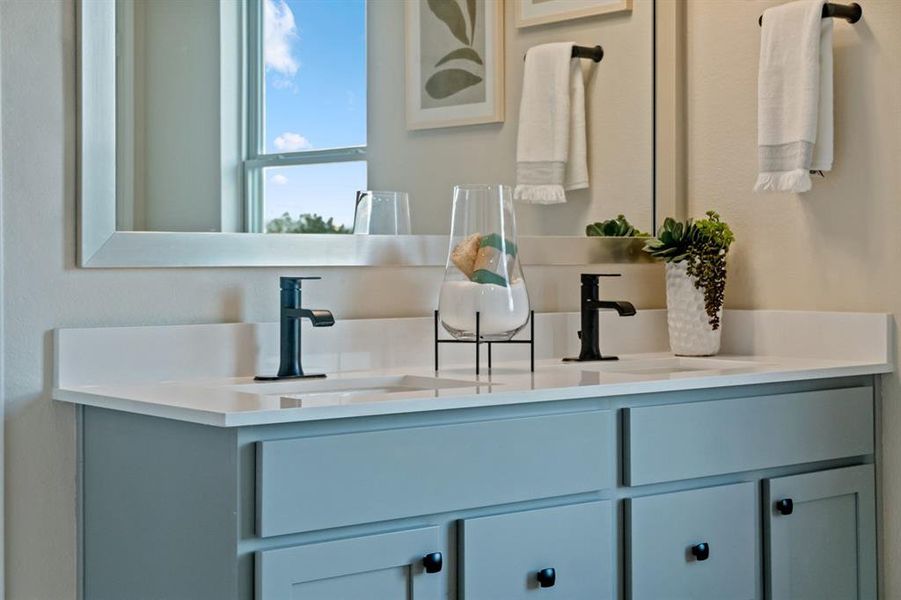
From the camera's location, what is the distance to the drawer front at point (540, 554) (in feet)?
5.13

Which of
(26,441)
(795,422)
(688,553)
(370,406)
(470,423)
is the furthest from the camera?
(795,422)

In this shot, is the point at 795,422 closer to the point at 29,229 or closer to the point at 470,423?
the point at 470,423

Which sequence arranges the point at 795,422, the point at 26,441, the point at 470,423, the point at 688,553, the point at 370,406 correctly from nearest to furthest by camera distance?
1. the point at 370,406
2. the point at 470,423
3. the point at 26,441
4. the point at 688,553
5. the point at 795,422

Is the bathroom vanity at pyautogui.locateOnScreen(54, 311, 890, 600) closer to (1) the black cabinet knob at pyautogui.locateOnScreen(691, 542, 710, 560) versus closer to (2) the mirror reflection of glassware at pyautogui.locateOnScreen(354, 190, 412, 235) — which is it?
(1) the black cabinet knob at pyautogui.locateOnScreen(691, 542, 710, 560)

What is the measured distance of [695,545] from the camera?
1827 mm

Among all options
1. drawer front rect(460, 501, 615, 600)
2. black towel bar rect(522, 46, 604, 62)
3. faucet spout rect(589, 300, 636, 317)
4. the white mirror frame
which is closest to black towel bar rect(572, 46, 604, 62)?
black towel bar rect(522, 46, 604, 62)

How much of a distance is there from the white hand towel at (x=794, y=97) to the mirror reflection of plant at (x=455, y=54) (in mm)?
548

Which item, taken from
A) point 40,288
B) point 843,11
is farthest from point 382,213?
point 843,11

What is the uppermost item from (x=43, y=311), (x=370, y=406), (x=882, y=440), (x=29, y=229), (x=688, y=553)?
(x=29, y=229)

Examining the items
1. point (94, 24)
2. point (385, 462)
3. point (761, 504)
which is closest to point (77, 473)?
point (385, 462)

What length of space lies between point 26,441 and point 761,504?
114 cm

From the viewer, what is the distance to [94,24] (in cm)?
172

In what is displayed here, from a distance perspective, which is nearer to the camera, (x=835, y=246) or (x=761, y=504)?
(x=761, y=504)

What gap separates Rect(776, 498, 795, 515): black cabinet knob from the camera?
6.37 ft
